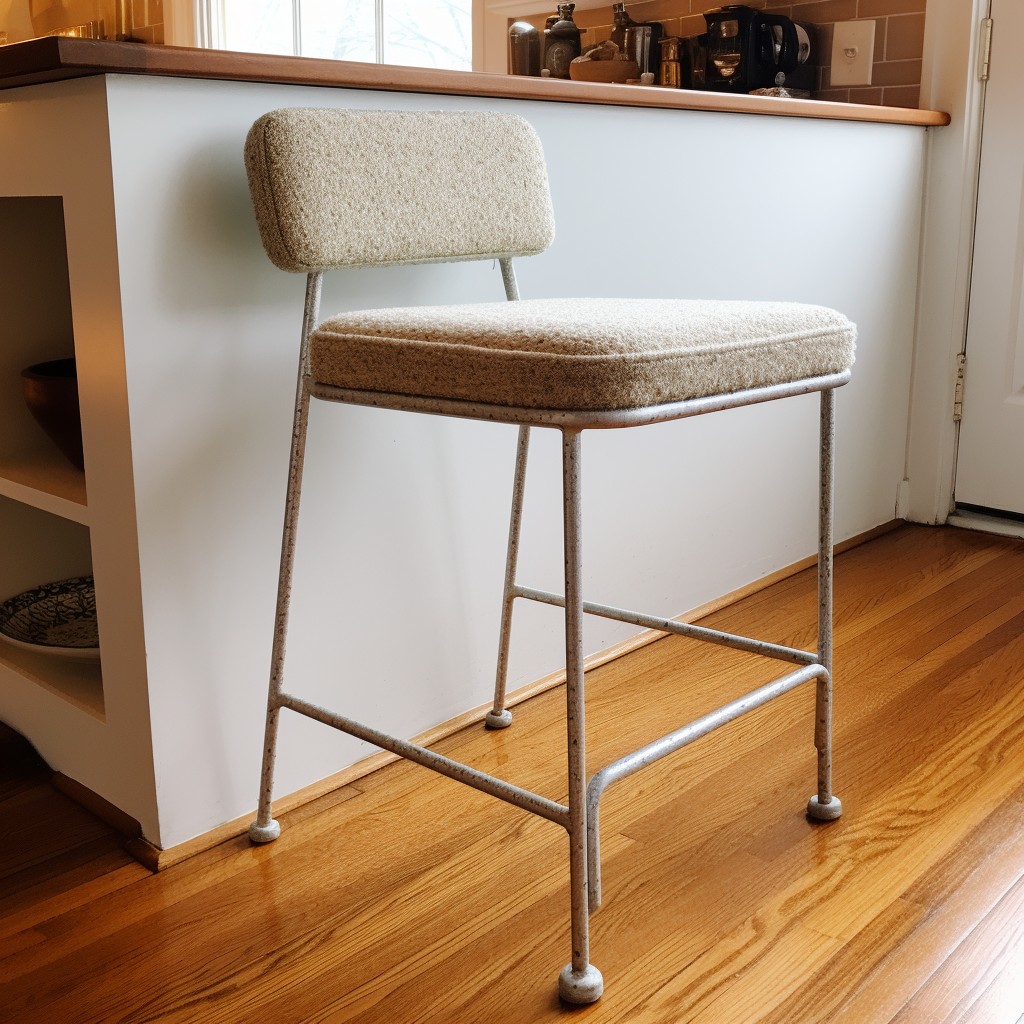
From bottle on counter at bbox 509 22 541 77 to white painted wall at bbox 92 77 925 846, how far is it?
38.9 inches

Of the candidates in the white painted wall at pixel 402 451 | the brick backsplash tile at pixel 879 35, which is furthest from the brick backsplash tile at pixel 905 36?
the white painted wall at pixel 402 451

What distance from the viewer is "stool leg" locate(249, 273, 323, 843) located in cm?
118

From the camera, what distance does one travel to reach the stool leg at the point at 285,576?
3.87 ft

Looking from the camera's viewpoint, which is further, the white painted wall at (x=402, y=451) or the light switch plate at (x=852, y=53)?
the light switch plate at (x=852, y=53)

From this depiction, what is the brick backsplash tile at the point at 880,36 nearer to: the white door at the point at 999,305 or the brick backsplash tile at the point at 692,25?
the white door at the point at 999,305

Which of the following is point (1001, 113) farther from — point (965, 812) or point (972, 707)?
point (965, 812)

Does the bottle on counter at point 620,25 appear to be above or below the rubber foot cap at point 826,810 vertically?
above

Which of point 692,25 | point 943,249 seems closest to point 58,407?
point 943,249

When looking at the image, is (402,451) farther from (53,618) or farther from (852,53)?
(852,53)

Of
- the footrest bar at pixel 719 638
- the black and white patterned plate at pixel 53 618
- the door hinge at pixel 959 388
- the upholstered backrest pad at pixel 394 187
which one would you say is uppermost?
the upholstered backrest pad at pixel 394 187

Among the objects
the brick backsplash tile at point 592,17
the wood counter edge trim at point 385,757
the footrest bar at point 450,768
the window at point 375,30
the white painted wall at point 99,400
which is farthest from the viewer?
the window at point 375,30

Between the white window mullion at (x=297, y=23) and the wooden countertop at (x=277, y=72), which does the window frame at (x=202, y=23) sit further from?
the wooden countertop at (x=277, y=72)

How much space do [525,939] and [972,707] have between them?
31.9 inches

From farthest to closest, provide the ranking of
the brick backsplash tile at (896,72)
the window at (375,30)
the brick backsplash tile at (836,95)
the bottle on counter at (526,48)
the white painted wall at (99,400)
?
the window at (375,30), the bottle on counter at (526,48), the brick backsplash tile at (836,95), the brick backsplash tile at (896,72), the white painted wall at (99,400)
